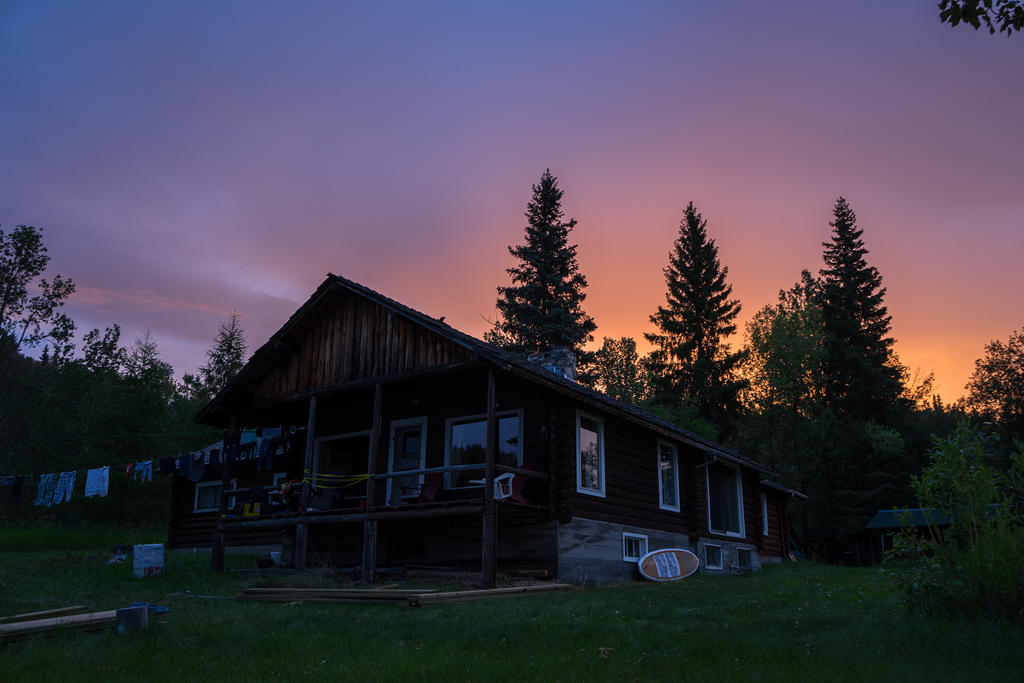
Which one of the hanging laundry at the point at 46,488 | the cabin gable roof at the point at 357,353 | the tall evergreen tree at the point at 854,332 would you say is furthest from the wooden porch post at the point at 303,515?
the tall evergreen tree at the point at 854,332

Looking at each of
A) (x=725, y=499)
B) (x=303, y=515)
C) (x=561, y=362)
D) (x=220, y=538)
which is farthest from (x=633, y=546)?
(x=220, y=538)

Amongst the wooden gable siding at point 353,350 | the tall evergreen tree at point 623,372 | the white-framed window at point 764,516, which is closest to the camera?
the wooden gable siding at point 353,350

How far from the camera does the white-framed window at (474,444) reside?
64.6 feet

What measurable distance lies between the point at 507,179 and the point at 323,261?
6.67 meters

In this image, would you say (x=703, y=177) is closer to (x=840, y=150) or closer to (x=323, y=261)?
(x=840, y=150)

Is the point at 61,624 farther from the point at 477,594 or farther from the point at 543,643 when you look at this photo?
the point at 477,594

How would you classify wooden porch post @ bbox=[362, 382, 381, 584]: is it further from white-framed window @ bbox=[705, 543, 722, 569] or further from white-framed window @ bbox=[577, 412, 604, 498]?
white-framed window @ bbox=[705, 543, 722, 569]

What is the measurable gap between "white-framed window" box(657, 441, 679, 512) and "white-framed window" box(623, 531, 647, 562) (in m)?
1.90

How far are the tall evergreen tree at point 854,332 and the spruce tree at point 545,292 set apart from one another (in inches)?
635

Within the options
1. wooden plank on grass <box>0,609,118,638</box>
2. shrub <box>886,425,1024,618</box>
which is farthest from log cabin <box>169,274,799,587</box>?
shrub <box>886,425,1024,618</box>

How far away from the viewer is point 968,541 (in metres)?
9.45

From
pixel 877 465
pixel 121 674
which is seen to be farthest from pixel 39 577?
pixel 877 465

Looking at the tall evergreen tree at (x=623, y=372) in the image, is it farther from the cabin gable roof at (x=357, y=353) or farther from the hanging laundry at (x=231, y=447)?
the hanging laundry at (x=231, y=447)

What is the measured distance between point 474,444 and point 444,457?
0.96m
